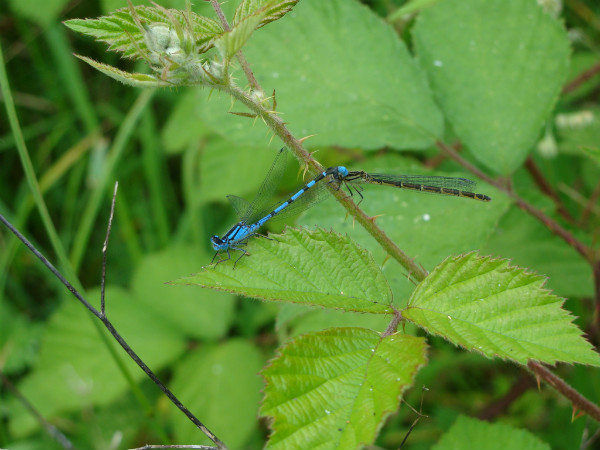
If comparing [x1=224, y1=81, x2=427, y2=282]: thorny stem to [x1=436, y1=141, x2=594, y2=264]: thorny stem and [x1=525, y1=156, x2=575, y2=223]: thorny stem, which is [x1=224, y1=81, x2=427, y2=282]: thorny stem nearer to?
[x1=436, y1=141, x2=594, y2=264]: thorny stem

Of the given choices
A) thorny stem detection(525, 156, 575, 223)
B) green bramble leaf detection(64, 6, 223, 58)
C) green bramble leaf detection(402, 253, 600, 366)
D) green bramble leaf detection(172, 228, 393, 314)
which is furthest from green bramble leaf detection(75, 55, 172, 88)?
thorny stem detection(525, 156, 575, 223)

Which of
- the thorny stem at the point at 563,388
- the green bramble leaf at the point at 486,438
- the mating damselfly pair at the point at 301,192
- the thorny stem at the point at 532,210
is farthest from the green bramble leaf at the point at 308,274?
the thorny stem at the point at 532,210

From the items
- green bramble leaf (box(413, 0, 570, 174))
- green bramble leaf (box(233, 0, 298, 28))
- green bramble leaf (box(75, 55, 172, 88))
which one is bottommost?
green bramble leaf (box(413, 0, 570, 174))

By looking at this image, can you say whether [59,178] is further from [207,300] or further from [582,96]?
[582,96]

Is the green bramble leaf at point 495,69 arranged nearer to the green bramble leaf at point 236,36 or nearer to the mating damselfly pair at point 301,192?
the mating damselfly pair at point 301,192

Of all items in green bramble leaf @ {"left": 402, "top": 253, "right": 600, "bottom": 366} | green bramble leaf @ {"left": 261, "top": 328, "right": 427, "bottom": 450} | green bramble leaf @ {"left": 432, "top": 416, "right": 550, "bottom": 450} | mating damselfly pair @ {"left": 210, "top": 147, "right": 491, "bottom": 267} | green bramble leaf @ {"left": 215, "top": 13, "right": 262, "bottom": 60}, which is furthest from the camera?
mating damselfly pair @ {"left": 210, "top": 147, "right": 491, "bottom": 267}

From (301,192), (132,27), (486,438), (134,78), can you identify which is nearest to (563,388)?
(486,438)

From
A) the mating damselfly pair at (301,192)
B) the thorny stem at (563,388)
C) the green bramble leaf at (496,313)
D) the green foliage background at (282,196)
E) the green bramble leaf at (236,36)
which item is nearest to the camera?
the green bramble leaf at (236,36)
